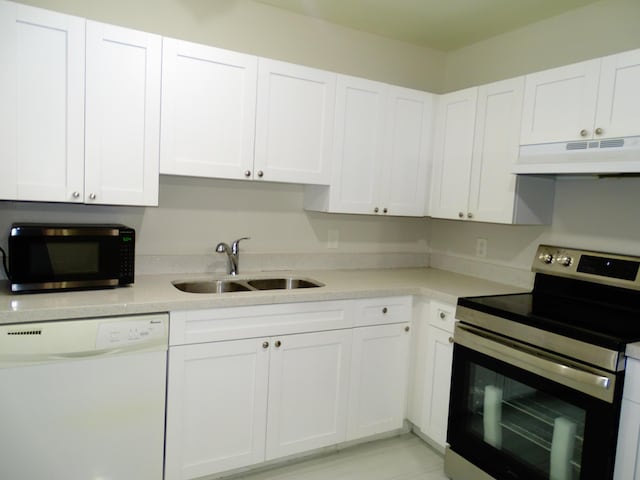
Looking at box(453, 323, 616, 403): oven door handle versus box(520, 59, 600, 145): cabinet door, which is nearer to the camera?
box(453, 323, 616, 403): oven door handle

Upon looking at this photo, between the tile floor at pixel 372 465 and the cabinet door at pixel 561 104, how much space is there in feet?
5.92

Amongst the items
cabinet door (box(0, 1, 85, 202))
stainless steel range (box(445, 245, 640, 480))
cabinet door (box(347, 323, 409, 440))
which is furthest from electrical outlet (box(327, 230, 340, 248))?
cabinet door (box(0, 1, 85, 202))

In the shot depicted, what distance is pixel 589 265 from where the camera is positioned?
7.43ft

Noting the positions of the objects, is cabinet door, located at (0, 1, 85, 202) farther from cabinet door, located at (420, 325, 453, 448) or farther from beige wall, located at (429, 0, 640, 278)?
beige wall, located at (429, 0, 640, 278)

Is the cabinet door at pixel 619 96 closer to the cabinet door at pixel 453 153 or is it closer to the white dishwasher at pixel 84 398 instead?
the cabinet door at pixel 453 153

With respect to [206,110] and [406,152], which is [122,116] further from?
[406,152]

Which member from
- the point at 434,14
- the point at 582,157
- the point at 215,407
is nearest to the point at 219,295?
the point at 215,407

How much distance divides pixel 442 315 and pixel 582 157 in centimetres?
103

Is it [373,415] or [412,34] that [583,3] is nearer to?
[412,34]

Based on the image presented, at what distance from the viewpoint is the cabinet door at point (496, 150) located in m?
2.41

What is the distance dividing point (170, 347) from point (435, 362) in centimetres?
A: 140

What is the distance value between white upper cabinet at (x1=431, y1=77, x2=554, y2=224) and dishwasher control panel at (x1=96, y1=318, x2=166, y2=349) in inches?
72.8

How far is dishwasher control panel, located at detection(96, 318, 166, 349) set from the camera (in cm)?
178

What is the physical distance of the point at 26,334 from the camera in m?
1.65
